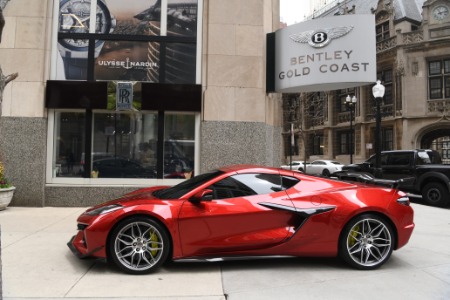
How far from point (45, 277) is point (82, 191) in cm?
536

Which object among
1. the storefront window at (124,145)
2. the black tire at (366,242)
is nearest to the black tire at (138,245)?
the black tire at (366,242)

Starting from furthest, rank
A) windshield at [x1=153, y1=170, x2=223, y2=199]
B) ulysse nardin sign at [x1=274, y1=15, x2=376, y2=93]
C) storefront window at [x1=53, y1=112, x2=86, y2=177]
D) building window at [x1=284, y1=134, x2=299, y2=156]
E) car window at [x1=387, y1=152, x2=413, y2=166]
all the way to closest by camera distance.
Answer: building window at [x1=284, y1=134, x2=299, y2=156], car window at [x1=387, y1=152, x2=413, y2=166], storefront window at [x1=53, y1=112, x2=86, y2=177], ulysse nardin sign at [x1=274, y1=15, x2=376, y2=93], windshield at [x1=153, y1=170, x2=223, y2=199]

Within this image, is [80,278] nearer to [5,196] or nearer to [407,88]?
[5,196]

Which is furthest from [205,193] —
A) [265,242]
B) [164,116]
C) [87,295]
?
[164,116]

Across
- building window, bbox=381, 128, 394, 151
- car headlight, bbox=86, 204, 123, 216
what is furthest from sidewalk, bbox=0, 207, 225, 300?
building window, bbox=381, 128, 394, 151

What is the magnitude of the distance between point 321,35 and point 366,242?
6459mm

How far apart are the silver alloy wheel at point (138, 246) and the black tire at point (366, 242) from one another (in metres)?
2.30

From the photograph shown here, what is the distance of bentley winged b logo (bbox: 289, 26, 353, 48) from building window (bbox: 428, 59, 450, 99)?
28.7 metres

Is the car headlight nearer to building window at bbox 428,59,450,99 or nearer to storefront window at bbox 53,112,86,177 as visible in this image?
storefront window at bbox 53,112,86,177

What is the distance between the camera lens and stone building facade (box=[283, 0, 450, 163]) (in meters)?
33.2

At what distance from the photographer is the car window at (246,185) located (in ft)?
15.5

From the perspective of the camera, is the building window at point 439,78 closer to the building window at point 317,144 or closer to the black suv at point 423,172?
the building window at point 317,144

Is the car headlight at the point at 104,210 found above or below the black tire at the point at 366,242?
above

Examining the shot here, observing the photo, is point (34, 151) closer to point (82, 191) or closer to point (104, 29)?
point (82, 191)
